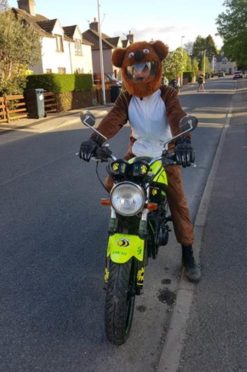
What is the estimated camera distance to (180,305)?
3.34m

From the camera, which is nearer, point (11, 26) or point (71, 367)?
point (71, 367)

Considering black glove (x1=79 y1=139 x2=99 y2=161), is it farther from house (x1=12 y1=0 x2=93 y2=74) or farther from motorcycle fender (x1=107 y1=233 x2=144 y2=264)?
house (x1=12 y1=0 x2=93 y2=74)

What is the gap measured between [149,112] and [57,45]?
38523mm

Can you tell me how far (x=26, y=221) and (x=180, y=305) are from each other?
2861 mm

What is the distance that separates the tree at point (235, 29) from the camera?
34.2 metres

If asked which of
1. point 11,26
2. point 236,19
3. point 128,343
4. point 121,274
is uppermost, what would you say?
point 236,19

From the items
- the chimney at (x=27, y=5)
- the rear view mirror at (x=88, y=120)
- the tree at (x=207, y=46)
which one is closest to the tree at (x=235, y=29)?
the chimney at (x=27, y=5)

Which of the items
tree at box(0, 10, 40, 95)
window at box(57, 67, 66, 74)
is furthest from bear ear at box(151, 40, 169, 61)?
window at box(57, 67, 66, 74)

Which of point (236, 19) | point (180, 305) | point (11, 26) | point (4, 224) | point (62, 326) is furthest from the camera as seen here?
point (236, 19)

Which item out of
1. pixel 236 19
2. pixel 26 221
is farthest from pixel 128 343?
pixel 236 19

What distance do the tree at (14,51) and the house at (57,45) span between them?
1440cm

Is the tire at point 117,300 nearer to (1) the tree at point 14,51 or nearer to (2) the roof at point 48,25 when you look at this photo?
(1) the tree at point 14,51

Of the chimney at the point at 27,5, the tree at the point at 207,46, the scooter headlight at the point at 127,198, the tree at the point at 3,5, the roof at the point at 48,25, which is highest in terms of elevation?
the tree at the point at 207,46

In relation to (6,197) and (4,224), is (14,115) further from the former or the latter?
(4,224)
